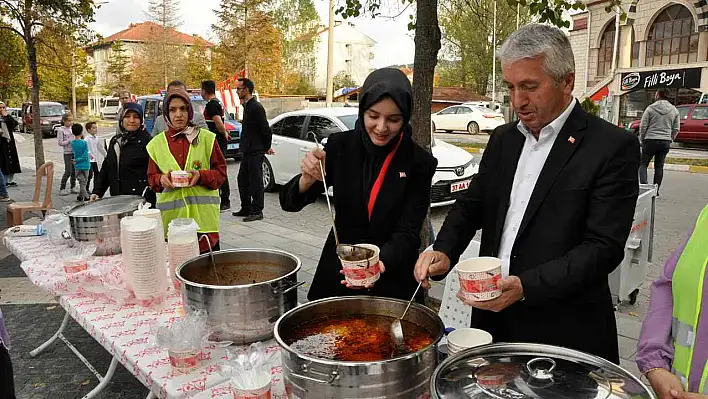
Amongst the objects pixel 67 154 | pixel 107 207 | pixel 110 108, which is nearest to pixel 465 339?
pixel 107 207

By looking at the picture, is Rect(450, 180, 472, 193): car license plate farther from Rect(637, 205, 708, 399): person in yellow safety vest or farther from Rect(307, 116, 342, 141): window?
Rect(637, 205, 708, 399): person in yellow safety vest

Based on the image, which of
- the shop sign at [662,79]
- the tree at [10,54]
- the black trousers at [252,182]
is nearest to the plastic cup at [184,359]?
the black trousers at [252,182]

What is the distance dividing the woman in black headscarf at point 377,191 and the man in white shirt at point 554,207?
12.2 inches

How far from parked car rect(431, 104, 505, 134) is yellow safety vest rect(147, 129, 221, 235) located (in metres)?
22.9

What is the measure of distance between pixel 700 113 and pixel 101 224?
→ 20.1 meters

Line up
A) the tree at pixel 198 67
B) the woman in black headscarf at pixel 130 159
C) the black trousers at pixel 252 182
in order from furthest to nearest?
the tree at pixel 198 67, the black trousers at pixel 252 182, the woman in black headscarf at pixel 130 159

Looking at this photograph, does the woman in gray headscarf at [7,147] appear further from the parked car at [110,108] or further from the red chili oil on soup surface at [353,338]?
the parked car at [110,108]

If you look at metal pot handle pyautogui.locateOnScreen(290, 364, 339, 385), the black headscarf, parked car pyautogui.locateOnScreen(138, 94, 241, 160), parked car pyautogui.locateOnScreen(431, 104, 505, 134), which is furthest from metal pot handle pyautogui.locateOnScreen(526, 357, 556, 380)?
parked car pyautogui.locateOnScreen(431, 104, 505, 134)

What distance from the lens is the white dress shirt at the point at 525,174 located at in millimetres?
1770

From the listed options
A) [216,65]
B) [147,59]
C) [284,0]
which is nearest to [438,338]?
[216,65]

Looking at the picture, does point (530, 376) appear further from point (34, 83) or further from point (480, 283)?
point (34, 83)

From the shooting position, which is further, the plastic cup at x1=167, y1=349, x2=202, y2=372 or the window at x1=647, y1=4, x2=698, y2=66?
the window at x1=647, y1=4, x2=698, y2=66

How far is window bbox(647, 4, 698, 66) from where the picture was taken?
1045 inches

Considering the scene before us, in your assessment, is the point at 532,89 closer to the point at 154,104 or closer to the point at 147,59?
the point at 154,104
